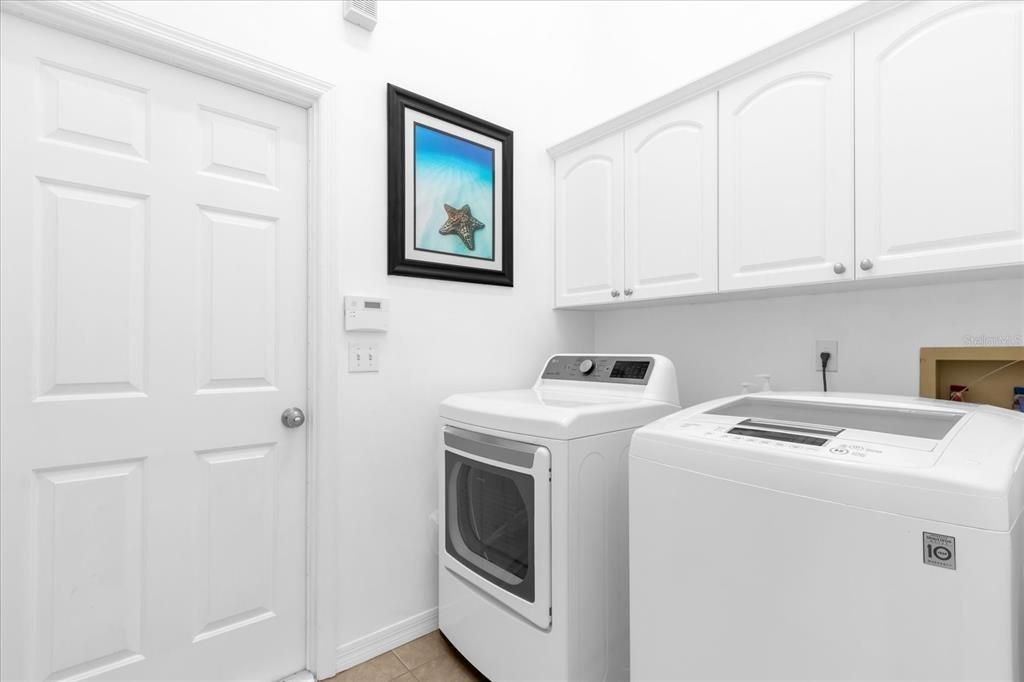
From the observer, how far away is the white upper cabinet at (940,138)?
→ 1.14 m

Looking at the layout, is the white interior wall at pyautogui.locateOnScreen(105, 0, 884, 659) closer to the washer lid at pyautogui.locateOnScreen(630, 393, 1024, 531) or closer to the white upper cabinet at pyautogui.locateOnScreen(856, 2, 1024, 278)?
the white upper cabinet at pyautogui.locateOnScreen(856, 2, 1024, 278)

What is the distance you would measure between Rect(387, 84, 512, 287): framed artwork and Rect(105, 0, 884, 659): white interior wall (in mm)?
59

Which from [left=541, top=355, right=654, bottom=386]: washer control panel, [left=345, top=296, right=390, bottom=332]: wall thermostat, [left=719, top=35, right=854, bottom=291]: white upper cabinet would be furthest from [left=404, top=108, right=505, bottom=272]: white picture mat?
[left=719, top=35, right=854, bottom=291]: white upper cabinet

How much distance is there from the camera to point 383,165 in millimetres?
1799

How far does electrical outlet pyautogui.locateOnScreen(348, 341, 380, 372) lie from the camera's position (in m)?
1.71

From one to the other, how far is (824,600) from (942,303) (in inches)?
46.8

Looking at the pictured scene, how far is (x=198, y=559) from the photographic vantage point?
4.82 feet

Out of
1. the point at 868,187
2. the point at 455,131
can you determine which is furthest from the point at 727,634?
the point at 455,131

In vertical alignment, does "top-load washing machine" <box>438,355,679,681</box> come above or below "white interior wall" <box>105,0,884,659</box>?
below

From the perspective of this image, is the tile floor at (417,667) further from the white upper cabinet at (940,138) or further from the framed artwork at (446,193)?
the white upper cabinet at (940,138)

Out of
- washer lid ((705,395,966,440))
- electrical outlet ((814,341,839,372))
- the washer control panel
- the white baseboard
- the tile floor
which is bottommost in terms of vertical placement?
the tile floor

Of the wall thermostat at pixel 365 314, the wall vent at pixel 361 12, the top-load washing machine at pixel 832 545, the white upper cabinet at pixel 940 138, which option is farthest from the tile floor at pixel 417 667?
the wall vent at pixel 361 12

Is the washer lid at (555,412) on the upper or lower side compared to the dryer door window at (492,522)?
upper

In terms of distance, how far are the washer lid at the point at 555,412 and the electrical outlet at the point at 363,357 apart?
31 cm
